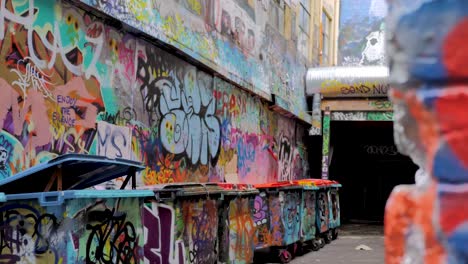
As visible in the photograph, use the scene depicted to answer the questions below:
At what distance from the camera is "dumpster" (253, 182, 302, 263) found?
1133 cm

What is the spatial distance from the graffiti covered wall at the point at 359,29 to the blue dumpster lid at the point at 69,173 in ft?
103

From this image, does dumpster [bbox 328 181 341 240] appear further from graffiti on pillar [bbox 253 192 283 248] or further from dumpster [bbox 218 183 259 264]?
dumpster [bbox 218 183 259 264]

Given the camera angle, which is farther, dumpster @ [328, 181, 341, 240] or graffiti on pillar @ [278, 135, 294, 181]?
graffiti on pillar @ [278, 135, 294, 181]

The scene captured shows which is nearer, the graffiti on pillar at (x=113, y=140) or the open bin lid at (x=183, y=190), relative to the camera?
the open bin lid at (x=183, y=190)

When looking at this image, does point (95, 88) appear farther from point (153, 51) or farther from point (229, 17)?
point (229, 17)

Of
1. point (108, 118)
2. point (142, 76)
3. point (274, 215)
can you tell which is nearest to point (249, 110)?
point (274, 215)

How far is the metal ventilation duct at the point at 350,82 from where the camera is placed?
22.4 meters

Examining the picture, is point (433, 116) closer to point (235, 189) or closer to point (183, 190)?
point (183, 190)

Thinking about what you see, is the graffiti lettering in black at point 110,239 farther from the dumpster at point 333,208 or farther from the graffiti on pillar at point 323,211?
the dumpster at point 333,208

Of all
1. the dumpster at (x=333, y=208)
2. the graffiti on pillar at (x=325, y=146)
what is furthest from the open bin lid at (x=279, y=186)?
the graffiti on pillar at (x=325, y=146)

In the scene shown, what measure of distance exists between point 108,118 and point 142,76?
55.3 inches

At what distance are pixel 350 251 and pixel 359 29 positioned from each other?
2430 cm

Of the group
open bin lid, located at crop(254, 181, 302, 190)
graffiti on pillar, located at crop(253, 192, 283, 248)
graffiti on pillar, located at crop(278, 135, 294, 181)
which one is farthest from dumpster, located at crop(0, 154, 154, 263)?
graffiti on pillar, located at crop(278, 135, 294, 181)

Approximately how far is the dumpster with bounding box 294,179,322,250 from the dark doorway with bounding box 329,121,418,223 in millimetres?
15470
